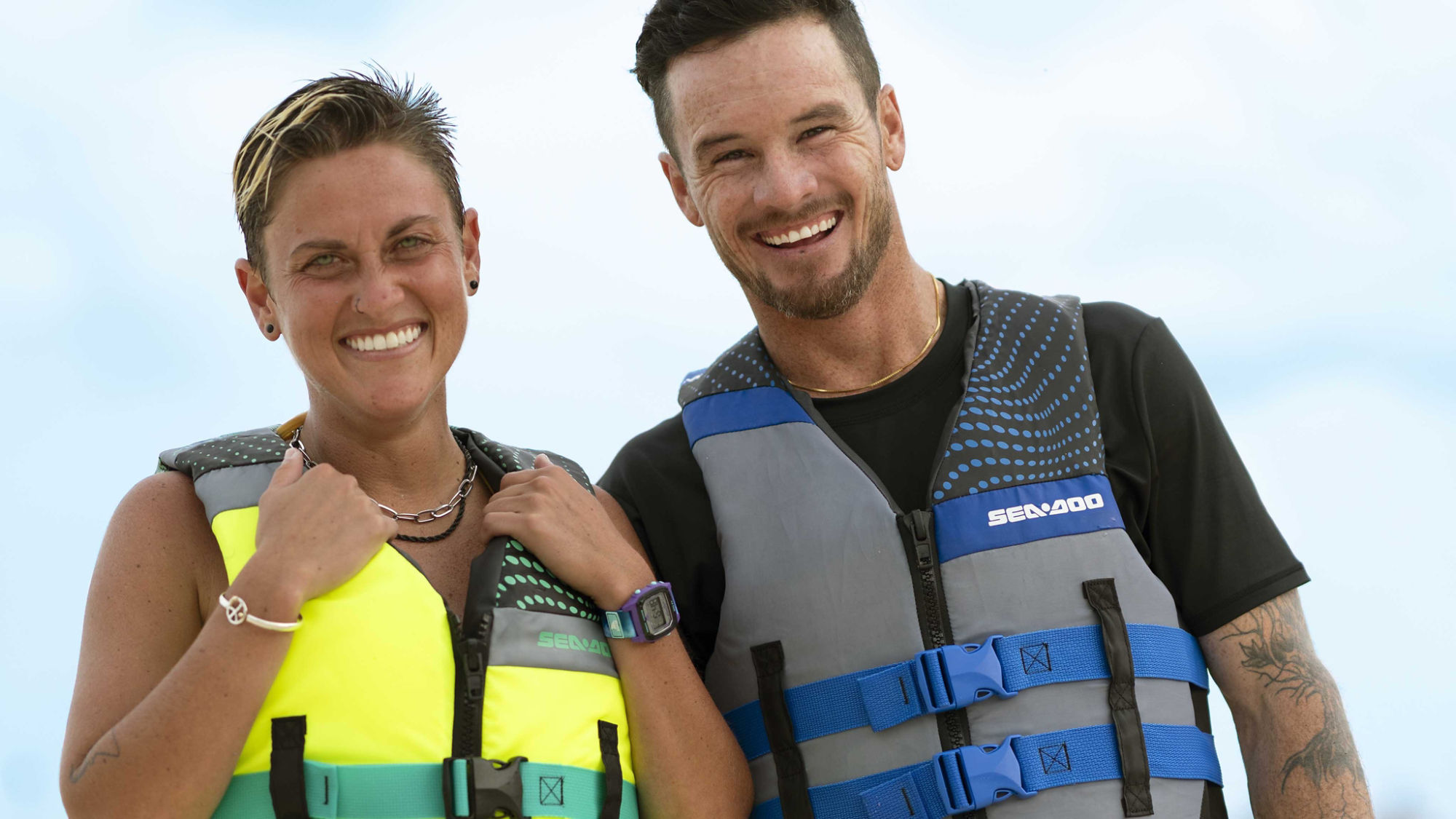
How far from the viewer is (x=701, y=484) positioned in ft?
12.9

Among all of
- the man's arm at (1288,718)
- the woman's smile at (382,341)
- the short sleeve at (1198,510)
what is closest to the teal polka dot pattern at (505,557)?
the woman's smile at (382,341)

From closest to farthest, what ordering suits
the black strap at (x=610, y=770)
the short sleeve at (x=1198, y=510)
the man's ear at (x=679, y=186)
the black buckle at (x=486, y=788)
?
1. the black buckle at (x=486, y=788)
2. the black strap at (x=610, y=770)
3. the short sleeve at (x=1198, y=510)
4. the man's ear at (x=679, y=186)

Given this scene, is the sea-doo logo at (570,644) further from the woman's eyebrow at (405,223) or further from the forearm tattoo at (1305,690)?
the forearm tattoo at (1305,690)

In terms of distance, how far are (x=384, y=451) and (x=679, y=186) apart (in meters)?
1.42

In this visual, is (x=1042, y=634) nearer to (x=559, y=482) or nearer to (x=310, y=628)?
(x=559, y=482)

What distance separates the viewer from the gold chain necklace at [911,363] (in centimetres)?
391

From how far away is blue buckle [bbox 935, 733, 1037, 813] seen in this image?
3.31 m

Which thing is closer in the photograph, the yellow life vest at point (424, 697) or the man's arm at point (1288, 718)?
the yellow life vest at point (424, 697)

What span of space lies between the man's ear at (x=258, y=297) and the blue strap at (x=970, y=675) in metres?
1.71

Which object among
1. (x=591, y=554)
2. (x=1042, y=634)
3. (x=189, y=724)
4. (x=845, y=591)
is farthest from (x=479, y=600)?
(x=1042, y=634)

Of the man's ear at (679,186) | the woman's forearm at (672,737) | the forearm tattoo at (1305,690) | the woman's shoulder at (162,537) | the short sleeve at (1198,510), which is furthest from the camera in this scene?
the man's ear at (679,186)

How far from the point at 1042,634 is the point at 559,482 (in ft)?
4.50

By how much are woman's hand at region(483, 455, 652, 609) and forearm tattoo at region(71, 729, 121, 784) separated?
1002 mm

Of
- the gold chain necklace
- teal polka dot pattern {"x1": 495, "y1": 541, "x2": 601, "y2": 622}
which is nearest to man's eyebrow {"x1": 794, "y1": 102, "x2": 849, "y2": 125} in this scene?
the gold chain necklace
